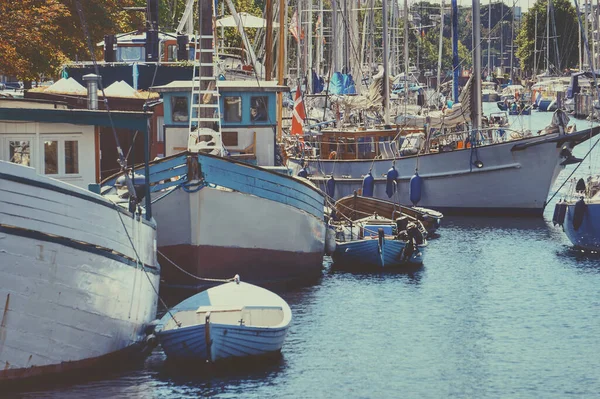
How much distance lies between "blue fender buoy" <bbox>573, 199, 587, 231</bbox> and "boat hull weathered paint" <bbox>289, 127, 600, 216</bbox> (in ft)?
28.8

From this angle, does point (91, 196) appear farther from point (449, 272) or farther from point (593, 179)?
point (593, 179)

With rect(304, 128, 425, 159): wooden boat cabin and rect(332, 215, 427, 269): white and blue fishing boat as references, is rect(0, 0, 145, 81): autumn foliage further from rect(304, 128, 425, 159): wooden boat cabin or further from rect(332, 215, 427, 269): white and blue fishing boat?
rect(332, 215, 427, 269): white and blue fishing boat

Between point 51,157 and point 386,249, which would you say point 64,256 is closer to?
point 51,157

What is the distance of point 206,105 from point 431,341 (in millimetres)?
8733

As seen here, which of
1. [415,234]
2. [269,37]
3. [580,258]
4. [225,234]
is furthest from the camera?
[269,37]

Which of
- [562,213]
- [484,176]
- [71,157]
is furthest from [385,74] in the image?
[71,157]

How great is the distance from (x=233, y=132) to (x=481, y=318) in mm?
9024

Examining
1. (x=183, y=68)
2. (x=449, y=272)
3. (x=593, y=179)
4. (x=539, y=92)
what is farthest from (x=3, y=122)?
(x=539, y=92)

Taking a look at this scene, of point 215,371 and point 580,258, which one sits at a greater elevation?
point 580,258

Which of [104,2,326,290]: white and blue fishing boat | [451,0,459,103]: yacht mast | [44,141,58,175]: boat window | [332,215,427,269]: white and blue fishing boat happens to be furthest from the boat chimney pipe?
[451,0,459,103]: yacht mast

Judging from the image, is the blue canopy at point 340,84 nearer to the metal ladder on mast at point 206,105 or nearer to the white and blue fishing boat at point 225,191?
the white and blue fishing boat at point 225,191

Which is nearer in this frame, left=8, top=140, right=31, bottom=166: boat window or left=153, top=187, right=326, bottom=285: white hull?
left=8, top=140, right=31, bottom=166: boat window

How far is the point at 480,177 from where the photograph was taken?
50344 mm

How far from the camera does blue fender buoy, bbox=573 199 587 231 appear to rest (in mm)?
39188
